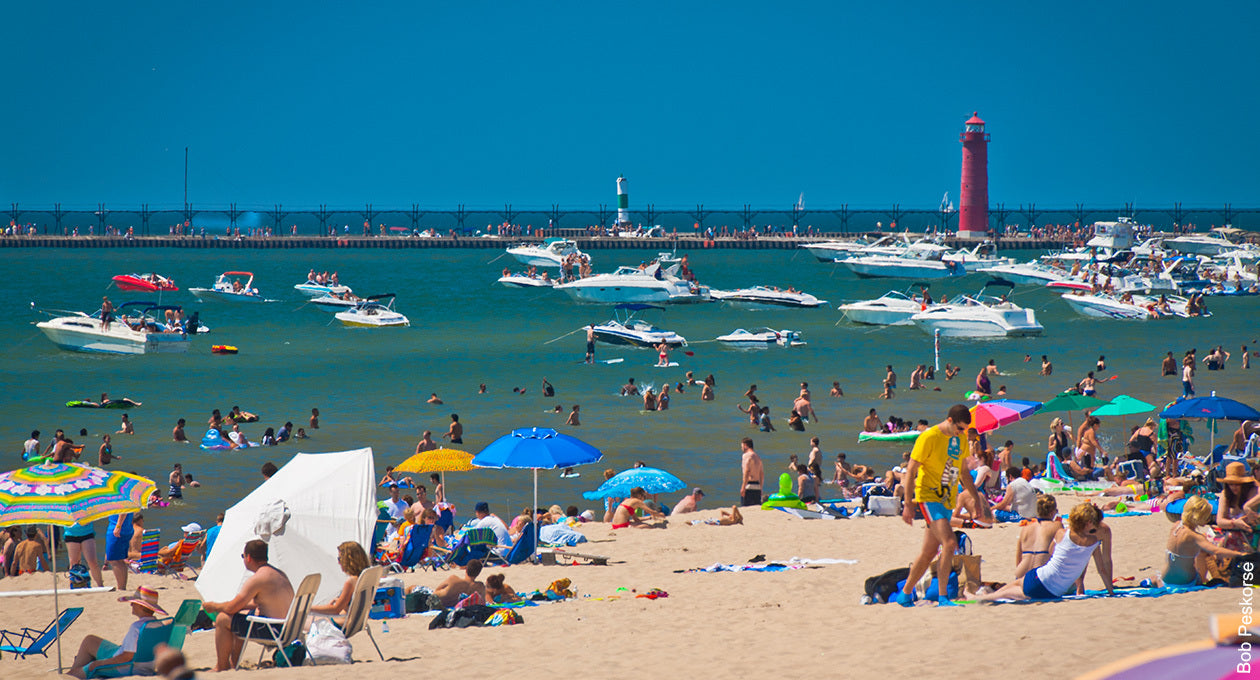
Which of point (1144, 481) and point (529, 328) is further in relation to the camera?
point (529, 328)

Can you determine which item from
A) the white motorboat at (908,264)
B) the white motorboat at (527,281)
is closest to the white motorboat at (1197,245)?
the white motorboat at (908,264)

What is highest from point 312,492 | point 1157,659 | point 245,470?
point 1157,659

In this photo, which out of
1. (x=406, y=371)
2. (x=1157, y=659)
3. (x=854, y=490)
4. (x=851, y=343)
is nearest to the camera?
(x=1157, y=659)

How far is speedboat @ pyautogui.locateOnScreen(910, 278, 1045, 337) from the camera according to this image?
4662 cm

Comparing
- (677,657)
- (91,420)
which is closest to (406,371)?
(91,420)

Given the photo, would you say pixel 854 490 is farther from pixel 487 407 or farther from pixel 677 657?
pixel 487 407

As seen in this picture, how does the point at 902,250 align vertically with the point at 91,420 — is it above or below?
above

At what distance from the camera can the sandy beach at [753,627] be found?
789 centimetres

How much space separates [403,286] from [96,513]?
7555cm

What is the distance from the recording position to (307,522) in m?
10.5

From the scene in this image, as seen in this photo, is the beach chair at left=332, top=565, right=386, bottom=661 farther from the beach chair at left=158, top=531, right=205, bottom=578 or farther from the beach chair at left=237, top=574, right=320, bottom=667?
the beach chair at left=158, top=531, right=205, bottom=578

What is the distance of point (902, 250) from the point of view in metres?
83.0

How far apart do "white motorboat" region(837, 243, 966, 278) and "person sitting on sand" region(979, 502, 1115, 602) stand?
228 feet

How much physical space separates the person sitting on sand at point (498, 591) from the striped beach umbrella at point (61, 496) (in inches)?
127
